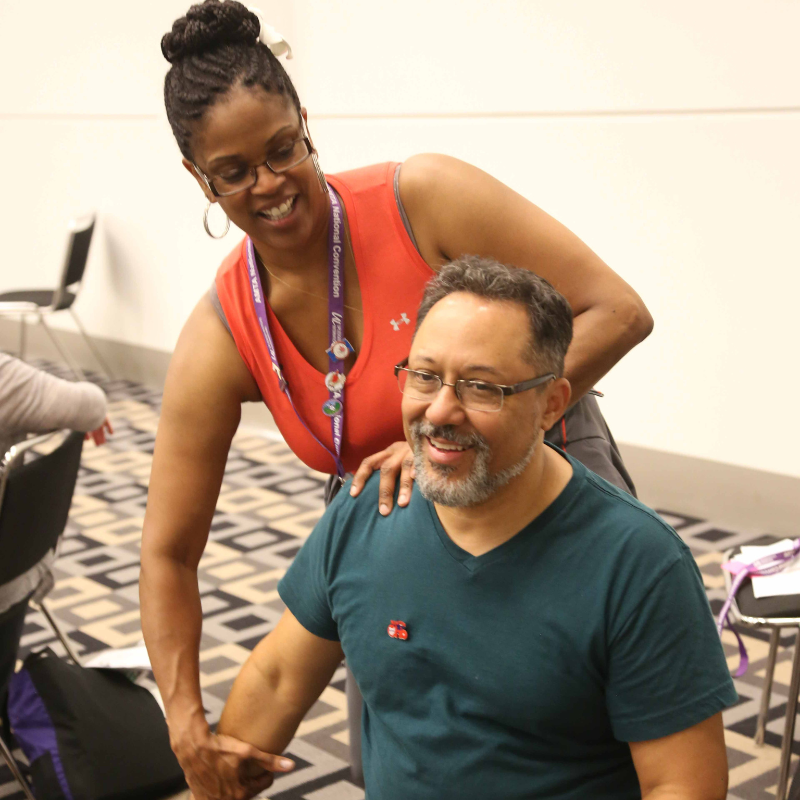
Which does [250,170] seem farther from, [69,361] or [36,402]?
[69,361]

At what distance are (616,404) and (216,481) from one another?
9.85ft

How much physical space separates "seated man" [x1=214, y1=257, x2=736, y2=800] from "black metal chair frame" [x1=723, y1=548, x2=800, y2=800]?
3.32ft

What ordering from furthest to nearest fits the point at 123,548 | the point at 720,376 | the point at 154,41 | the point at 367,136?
the point at 154,41 < the point at 367,136 < the point at 123,548 < the point at 720,376

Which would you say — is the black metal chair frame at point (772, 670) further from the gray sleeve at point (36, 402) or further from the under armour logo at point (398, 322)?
the gray sleeve at point (36, 402)

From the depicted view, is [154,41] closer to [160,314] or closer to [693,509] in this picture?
[160,314]

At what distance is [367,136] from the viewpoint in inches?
203

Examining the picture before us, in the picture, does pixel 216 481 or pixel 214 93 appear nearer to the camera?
pixel 214 93

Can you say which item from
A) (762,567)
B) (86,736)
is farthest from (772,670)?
(86,736)

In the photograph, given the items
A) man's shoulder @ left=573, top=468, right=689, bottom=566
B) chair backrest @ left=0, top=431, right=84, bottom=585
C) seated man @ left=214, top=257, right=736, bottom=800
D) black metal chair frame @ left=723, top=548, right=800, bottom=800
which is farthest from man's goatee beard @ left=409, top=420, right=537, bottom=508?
chair backrest @ left=0, top=431, right=84, bottom=585

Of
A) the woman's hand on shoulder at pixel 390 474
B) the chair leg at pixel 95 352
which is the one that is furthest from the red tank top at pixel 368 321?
the chair leg at pixel 95 352

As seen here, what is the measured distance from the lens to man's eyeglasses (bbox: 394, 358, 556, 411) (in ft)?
4.50

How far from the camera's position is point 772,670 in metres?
2.79

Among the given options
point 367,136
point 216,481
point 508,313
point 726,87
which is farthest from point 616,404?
point 508,313

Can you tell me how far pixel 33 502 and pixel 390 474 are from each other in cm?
130
